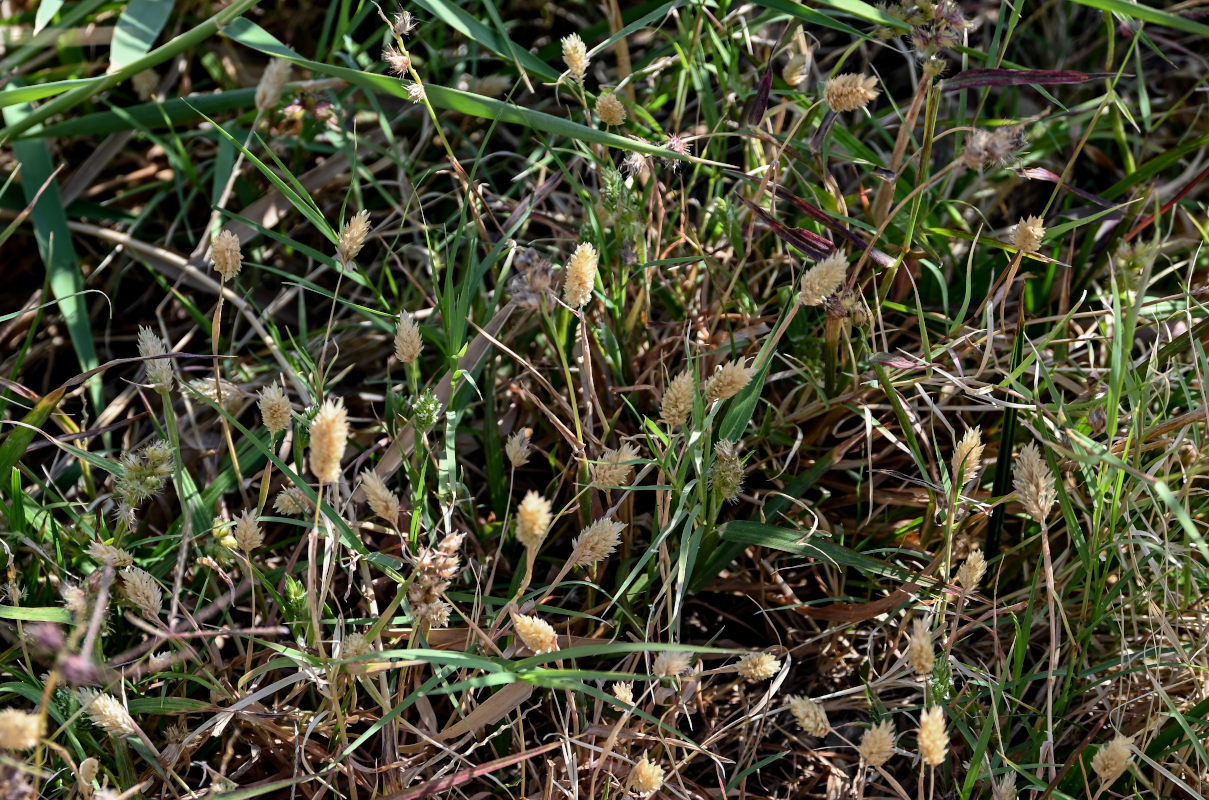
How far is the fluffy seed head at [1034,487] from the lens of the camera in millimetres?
902

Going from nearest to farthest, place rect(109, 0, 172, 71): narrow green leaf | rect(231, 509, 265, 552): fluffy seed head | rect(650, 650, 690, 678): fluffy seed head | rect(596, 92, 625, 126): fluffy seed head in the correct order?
rect(650, 650, 690, 678): fluffy seed head → rect(231, 509, 265, 552): fluffy seed head → rect(596, 92, 625, 126): fluffy seed head → rect(109, 0, 172, 71): narrow green leaf

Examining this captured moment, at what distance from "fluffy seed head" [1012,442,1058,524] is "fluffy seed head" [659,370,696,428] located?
1.04ft

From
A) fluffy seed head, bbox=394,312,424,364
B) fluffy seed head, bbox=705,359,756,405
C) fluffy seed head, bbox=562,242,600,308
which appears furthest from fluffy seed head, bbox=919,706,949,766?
fluffy seed head, bbox=394,312,424,364

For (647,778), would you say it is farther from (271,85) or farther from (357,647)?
(271,85)

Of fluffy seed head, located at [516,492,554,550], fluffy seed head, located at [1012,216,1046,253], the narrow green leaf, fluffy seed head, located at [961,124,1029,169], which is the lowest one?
fluffy seed head, located at [1012,216,1046,253]

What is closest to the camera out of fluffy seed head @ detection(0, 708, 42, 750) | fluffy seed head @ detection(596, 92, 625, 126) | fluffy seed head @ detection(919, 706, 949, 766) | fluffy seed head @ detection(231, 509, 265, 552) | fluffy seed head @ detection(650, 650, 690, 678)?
fluffy seed head @ detection(0, 708, 42, 750)

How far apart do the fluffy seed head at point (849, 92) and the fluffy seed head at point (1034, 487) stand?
0.39m

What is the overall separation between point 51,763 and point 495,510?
56cm

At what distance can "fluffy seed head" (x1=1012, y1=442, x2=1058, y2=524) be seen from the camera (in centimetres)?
90

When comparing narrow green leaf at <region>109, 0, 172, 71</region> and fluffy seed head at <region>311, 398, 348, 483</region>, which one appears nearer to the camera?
fluffy seed head at <region>311, 398, 348, 483</region>

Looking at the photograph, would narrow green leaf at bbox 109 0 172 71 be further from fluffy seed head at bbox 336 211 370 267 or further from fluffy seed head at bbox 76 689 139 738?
fluffy seed head at bbox 76 689 139 738

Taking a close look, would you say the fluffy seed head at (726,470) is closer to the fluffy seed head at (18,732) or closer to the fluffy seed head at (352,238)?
the fluffy seed head at (352,238)

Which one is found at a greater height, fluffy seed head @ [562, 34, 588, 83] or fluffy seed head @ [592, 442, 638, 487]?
fluffy seed head @ [562, 34, 588, 83]

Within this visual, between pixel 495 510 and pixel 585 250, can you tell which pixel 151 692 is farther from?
pixel 585 250
